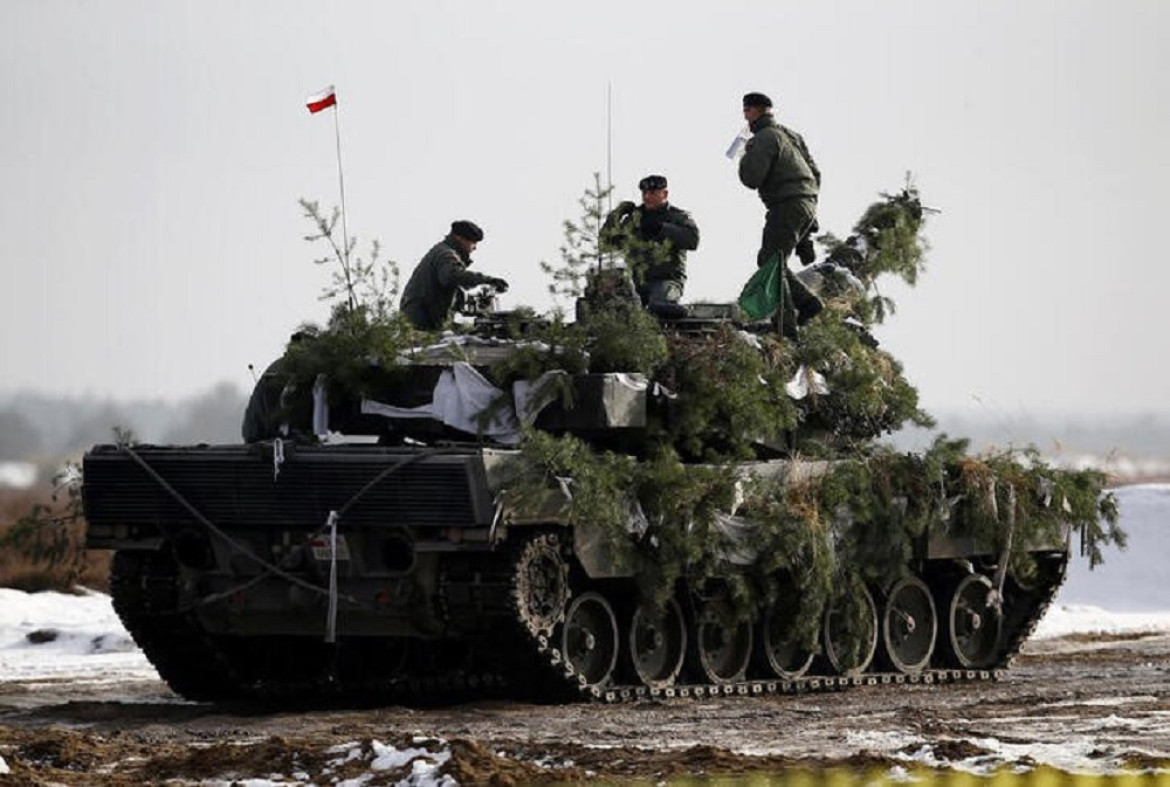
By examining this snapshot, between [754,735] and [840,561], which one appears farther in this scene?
[840,561]

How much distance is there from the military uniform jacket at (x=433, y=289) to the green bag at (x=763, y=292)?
2017 millimetres

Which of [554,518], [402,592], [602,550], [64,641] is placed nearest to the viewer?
[554,518]

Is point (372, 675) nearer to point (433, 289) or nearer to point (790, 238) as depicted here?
point (433, 289)

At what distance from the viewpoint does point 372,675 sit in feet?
64.0

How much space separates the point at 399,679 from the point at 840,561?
3.12 m

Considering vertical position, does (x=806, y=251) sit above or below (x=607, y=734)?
above

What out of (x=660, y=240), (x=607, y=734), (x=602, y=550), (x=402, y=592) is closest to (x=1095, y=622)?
(x=660, y=240)

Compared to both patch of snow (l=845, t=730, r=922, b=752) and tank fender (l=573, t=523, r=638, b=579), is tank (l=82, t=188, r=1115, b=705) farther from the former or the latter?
patch of snow (l=845, t=730, r=922, b=752)

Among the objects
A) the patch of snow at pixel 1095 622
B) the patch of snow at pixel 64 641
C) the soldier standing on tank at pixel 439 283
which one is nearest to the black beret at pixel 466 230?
the soldier standing on tank at pixel 439 283

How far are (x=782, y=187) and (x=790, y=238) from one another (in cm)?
39

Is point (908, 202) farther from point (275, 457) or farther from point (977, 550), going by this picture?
point (275, 457)

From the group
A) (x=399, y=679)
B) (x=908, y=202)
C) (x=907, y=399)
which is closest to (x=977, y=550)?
(x=907, y=399)

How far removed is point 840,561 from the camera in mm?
19375

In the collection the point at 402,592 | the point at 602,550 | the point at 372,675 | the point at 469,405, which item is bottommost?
the point at 372,675
